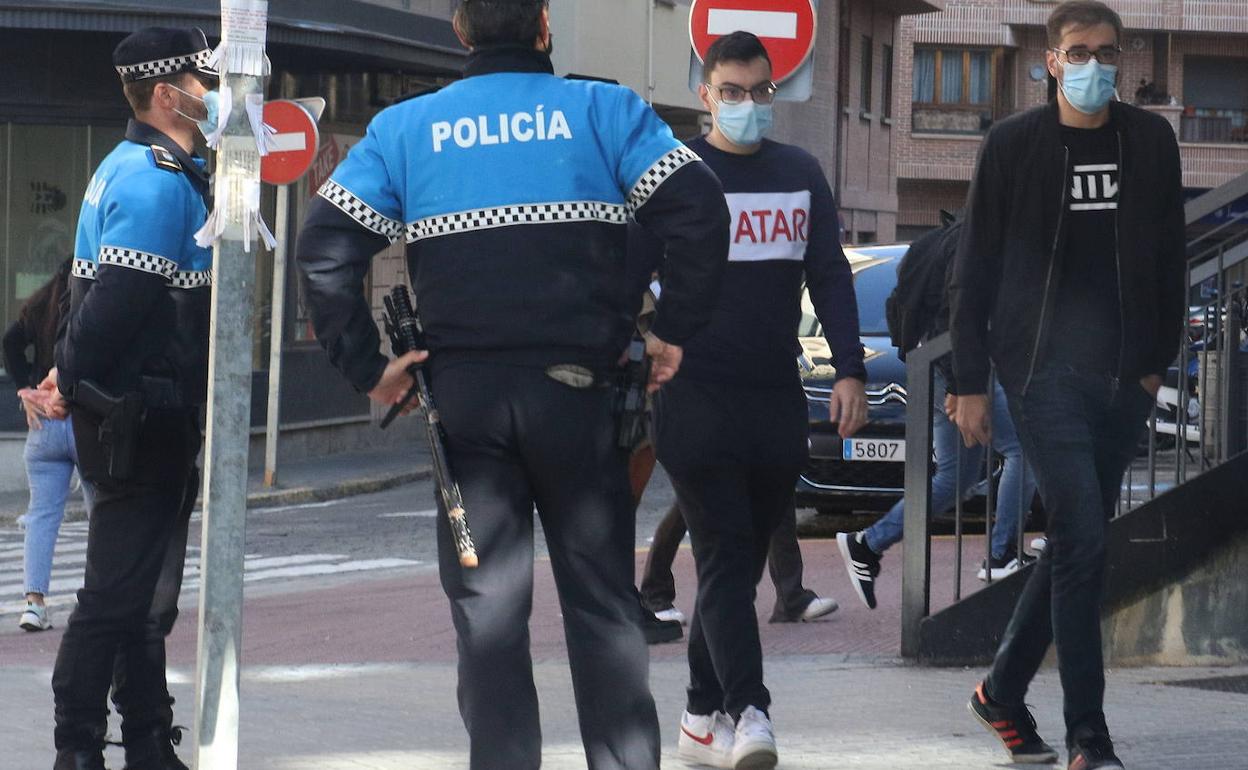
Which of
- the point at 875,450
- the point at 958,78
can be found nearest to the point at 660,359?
the point at 875,450

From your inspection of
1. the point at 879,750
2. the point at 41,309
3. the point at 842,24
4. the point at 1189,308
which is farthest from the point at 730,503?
the point at 842,24

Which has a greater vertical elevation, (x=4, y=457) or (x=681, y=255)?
(x=681, y=255)

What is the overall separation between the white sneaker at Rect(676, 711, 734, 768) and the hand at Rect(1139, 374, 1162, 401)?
1395mm

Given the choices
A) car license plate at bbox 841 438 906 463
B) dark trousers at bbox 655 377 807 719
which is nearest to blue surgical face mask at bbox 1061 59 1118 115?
dark trousers at bbox 655 377 807 719

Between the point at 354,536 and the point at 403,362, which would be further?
the point at 354,536

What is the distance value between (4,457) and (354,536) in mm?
4561

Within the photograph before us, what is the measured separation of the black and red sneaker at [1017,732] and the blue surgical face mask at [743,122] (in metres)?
1.63

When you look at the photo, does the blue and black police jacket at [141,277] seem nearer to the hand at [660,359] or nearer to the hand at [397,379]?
the hand at [397,379]

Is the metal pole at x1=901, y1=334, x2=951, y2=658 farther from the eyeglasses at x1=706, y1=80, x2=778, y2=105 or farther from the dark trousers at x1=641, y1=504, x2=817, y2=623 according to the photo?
the eyeglasses at x1=706, y1=80, x2=778, y2=105

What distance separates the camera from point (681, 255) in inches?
178

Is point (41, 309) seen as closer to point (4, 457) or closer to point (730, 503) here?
point (730, 503)

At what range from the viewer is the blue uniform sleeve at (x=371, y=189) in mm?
4441

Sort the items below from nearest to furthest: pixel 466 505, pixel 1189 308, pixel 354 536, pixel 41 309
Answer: pixel 466 505 < pixel 1189 308 < pixel 41 309 < pixel 354 536

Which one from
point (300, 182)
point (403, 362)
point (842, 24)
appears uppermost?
point (842, 24)
